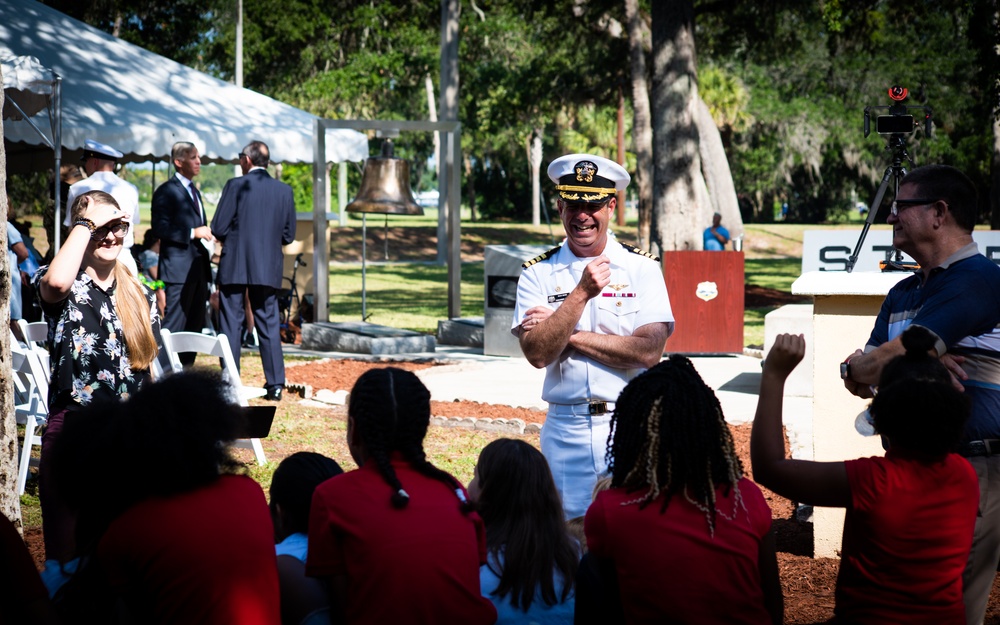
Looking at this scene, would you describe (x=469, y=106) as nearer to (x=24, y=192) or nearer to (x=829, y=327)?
(x=24, y=192)

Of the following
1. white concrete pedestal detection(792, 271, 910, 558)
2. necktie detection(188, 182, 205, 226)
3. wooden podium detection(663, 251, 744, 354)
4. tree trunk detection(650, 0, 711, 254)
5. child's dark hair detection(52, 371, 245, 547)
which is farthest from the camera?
tree trunk detection(650, 0, 711, 254)

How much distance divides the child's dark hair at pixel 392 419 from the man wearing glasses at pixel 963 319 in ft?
4.79

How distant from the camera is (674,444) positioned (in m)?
2.88

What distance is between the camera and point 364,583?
9.55 ft

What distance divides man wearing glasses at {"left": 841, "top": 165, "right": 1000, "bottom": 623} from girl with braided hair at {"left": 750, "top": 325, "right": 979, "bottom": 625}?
500mm

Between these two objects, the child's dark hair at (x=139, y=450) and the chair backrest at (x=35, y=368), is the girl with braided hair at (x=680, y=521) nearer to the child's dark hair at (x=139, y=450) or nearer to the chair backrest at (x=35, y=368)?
the child's dark hair at (x=139, y=450)

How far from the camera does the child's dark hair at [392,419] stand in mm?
Result: 3082

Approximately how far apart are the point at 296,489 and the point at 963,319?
2.12 meters

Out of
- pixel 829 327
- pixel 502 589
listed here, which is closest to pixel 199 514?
pixel 502 589

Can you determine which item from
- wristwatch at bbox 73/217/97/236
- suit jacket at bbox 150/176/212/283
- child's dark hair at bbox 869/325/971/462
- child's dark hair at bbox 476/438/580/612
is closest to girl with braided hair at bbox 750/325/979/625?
child's dark hair at bbox 869/325/971/462

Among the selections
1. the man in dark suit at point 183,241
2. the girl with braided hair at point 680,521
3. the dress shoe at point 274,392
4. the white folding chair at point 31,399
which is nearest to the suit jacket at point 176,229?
the man in dark suit at point 183,241

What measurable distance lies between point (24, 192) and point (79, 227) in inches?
1396

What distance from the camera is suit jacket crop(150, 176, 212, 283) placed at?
1001 centimetres

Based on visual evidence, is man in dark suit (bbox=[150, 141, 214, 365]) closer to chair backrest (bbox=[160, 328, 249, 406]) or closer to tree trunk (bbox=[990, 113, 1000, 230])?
chair backrest (bbox=[160, 328, 249, 406])
